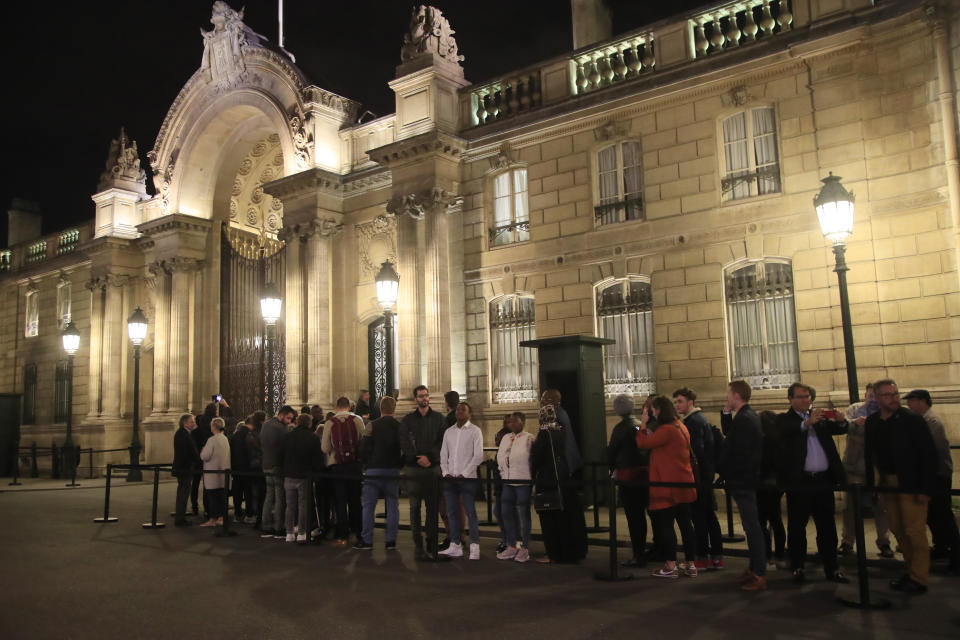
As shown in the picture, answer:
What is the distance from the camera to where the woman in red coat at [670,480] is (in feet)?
27.7

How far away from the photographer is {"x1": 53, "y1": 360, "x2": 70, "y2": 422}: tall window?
30.4m

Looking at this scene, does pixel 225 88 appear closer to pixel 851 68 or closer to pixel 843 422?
pixel 851 68

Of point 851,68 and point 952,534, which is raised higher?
point 851,68

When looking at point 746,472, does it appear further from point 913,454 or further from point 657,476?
point 913,454

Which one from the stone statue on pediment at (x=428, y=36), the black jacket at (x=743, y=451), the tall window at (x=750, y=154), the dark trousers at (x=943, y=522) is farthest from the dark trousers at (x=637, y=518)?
the stone statue on pediment at (x=428, y=36)

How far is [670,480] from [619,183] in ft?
31.4

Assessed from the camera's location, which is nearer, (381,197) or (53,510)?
(53,510)

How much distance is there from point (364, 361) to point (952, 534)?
48.4 ft

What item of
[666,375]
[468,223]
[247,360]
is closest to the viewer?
[666,375]

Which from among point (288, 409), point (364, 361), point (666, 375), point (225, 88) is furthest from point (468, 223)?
point (225, 88)

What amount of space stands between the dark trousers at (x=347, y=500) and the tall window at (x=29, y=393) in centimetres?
2509

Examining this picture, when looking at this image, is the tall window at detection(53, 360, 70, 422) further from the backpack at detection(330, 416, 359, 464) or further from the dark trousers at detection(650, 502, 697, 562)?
the dark trousers at detection(650, 502, 697, 562)

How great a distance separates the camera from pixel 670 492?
332 inches

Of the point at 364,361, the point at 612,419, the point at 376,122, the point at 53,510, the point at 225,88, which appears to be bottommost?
the point at 53,510
